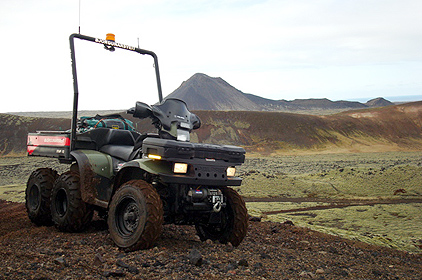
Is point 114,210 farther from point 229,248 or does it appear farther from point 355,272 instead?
point 355,272

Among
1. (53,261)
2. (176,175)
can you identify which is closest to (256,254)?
(176,175)

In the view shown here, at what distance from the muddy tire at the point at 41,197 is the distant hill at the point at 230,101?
11715 cm

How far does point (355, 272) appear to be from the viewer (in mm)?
5594

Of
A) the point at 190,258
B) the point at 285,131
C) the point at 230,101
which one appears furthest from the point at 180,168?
the point at 230,101

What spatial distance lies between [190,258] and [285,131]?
155 feet

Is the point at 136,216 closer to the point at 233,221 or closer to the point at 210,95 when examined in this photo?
the point at 233,221

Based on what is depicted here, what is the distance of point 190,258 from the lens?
4965mm

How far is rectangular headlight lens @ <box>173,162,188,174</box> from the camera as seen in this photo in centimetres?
543

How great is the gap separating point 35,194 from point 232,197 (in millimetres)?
4043

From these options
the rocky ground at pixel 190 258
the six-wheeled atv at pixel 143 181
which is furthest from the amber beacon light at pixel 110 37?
the rocky ground at pixel 190 258

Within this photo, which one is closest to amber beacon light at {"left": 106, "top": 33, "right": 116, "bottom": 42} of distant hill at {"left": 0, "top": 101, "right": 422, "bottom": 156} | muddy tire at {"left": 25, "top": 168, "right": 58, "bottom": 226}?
muddy tire at {"left": 25, "top": 168, "right": 58, "bottom": 226}

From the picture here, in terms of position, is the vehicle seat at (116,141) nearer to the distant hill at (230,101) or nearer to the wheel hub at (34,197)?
the wheel hub at (34,197)

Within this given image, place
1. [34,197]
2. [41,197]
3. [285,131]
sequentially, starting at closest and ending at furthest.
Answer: [41,197] < [34,197] < [285,131]

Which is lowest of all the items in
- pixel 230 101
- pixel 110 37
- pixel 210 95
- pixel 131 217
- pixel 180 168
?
pixel 131 217
